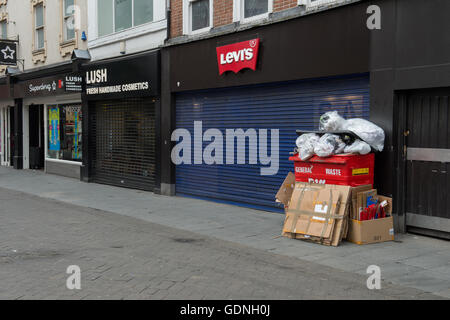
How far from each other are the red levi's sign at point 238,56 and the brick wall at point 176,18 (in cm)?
184

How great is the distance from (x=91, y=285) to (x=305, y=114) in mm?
5910

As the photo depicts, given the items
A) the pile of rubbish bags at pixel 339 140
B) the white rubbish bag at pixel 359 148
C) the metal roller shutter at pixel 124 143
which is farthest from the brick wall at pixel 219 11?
the white rubbish bag at pixel 359 148

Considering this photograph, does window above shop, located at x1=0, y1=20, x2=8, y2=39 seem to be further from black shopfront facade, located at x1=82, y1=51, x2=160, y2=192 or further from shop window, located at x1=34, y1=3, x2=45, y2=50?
black shopfront facade, located at x1=82, y1=51, x2=160, y2=192

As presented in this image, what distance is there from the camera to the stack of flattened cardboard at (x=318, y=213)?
24.9ft

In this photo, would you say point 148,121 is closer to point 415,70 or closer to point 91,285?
point 415,70

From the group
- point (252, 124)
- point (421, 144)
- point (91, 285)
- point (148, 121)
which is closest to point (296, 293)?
point (91, 285)

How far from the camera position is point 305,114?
998 cm

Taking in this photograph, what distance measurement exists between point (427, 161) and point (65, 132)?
45.4 feet

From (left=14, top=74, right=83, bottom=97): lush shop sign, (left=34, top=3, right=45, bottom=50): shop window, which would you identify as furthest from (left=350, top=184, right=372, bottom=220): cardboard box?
(left=34, top=3, right=45, bottom=50): shop window

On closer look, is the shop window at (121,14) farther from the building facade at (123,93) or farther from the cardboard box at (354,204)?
the cardboard box at (354,204)

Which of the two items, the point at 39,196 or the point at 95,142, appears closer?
the point at 39,196

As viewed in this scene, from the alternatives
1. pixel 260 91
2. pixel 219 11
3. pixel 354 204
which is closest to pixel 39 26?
pixel 219 11

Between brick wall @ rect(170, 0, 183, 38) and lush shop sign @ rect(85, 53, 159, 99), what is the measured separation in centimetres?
83

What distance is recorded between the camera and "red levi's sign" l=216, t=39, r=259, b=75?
34.9 feet
